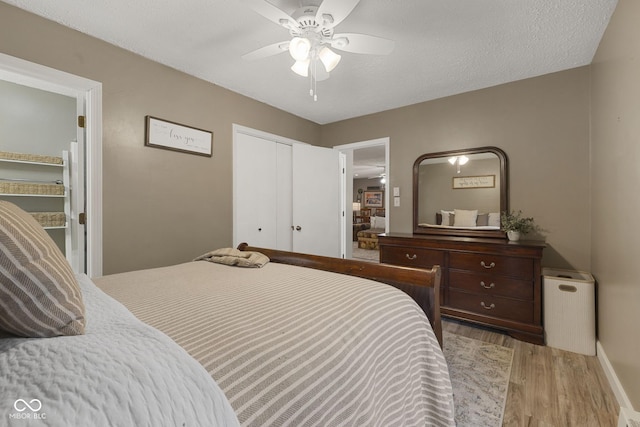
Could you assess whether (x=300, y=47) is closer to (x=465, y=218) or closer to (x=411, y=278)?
(x=411, y=278)

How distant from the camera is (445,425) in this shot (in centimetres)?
118

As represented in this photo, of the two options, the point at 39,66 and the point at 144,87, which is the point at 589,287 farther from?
the point at 39,66

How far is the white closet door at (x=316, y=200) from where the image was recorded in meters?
3.80

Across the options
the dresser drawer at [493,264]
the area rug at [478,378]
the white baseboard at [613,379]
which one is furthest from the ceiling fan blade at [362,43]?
the white baseboard at [613,379]

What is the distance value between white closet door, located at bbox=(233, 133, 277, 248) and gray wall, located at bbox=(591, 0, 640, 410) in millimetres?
3065

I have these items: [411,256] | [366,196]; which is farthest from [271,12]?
[366,196]

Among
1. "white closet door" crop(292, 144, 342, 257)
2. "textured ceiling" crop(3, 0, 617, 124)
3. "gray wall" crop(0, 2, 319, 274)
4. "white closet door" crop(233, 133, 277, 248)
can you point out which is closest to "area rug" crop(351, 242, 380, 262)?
"white closet door" crop(292, 144, 342, 257)

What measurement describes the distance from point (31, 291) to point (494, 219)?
3.37 metres

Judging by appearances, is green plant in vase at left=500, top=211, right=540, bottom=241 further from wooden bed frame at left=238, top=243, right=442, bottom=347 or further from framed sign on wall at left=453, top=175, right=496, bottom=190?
wooden bed frame at left=238, top=243, right=442, bottom=347

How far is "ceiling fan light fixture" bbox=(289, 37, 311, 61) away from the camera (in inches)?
69.0

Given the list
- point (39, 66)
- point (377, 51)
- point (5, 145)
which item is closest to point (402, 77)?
point (377, 51)

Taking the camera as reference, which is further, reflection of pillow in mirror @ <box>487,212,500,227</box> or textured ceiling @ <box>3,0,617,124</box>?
reflection of pillow in mirror @ <box>487,212,500,227</box>

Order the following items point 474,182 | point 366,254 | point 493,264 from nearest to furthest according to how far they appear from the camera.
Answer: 1. point 493,264
2. point 474,182
3. point 366,254

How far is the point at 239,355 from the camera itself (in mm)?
716
